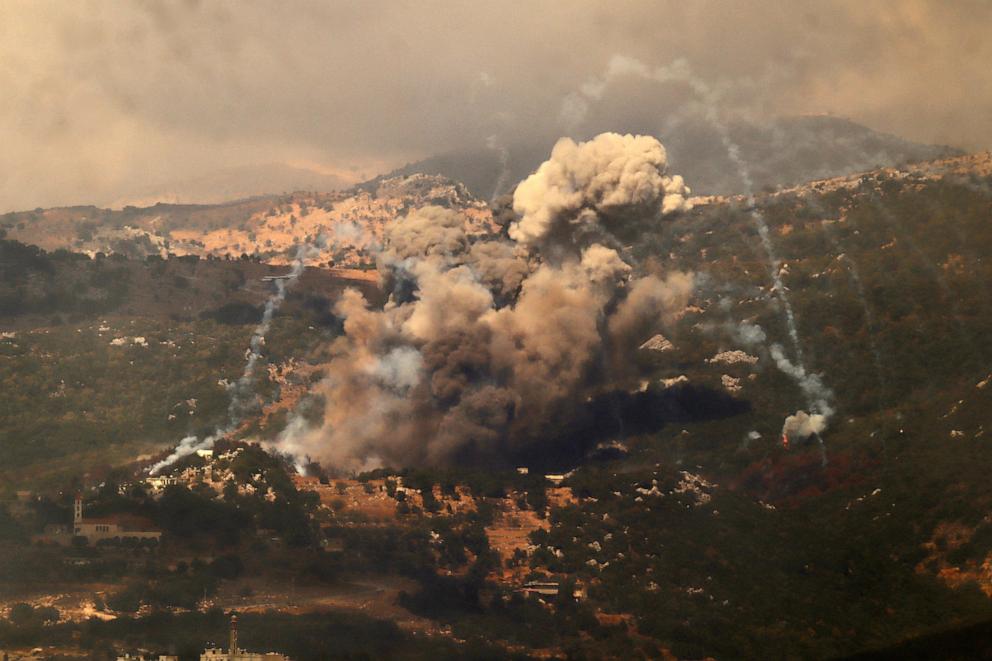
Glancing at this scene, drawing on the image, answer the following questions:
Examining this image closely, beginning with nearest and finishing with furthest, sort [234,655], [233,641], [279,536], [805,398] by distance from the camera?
1. [234,655]
2. [233,641]
3. [279,536]
4. [805,398]

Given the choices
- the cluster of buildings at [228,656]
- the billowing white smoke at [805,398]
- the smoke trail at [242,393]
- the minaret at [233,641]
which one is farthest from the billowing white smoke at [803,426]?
the cluster of buildings at [228,656]

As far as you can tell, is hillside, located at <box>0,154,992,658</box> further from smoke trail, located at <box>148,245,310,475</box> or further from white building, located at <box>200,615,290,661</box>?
white building, located at <box>200,615,290,661</box>

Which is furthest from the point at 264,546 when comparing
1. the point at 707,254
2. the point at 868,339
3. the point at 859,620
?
the point at 707,254

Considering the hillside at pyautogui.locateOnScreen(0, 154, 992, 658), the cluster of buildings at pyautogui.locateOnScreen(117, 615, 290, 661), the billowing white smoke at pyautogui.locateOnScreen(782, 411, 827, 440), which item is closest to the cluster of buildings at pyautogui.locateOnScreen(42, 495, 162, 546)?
the hillside at pyautogui.locateOnScreen(0, 154, 992, 658)

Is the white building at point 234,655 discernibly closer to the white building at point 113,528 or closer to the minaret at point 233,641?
the minaret at point 233,641

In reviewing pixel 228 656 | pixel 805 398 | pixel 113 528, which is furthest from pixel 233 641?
pixel 805 398

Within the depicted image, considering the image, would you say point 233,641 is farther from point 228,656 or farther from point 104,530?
point 104,530
